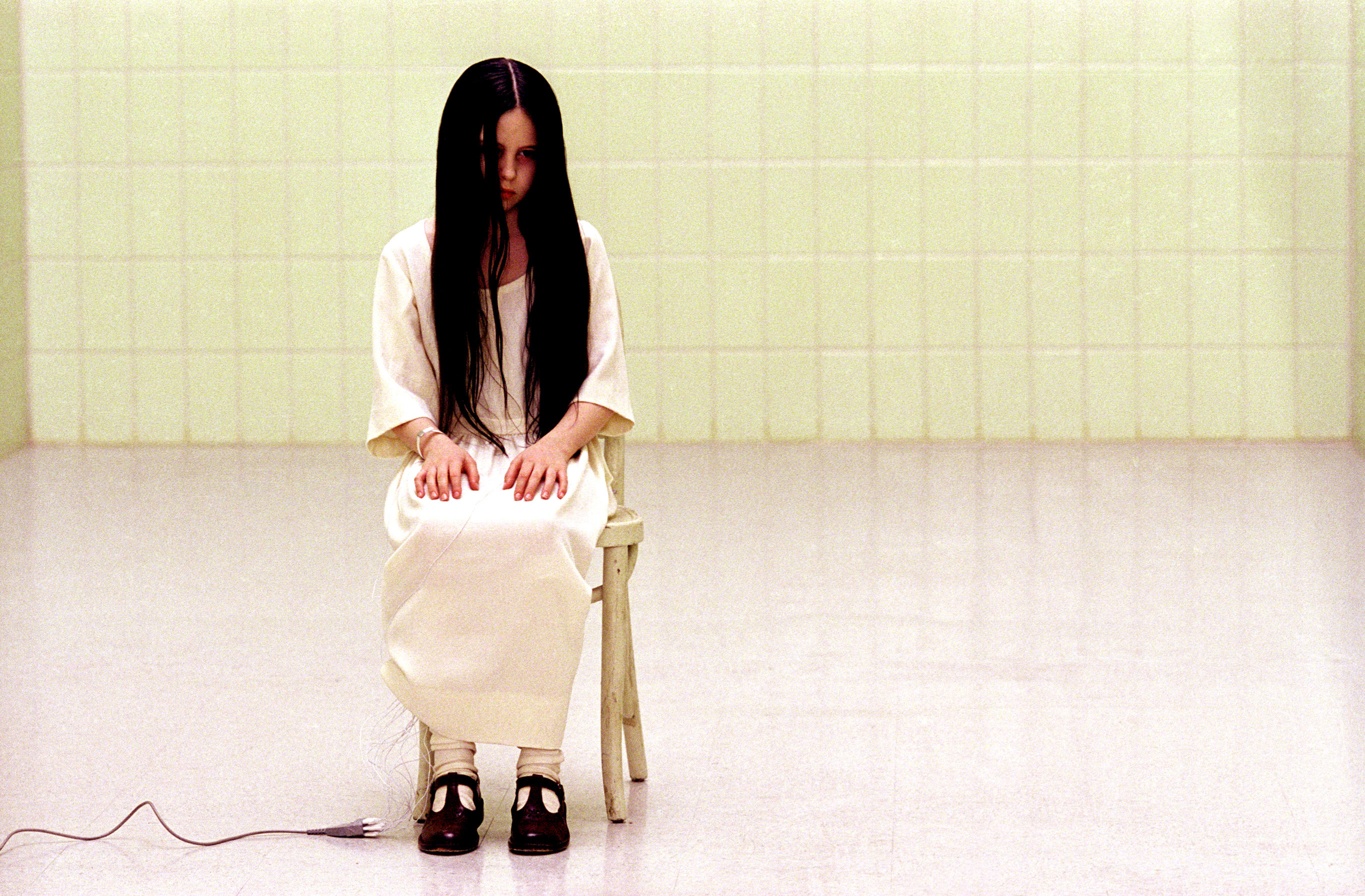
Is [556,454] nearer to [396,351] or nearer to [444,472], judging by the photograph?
[444,472]

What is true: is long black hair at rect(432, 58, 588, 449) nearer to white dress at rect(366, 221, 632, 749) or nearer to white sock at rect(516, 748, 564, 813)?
white dress at rect(366, 221, 632, 749)

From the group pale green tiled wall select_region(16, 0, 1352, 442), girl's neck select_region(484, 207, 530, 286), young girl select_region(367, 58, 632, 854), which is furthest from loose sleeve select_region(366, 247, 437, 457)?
pale green tiled wall select_region(16, 0, 1352, 442)

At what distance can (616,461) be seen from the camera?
2.62 metres

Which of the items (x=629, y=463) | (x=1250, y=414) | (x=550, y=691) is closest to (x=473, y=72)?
(x=550, y=691)

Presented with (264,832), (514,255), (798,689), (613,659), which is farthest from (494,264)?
(798,689)

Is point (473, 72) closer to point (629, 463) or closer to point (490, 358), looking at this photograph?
point (490, 358)

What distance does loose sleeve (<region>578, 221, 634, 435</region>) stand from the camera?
2514mm

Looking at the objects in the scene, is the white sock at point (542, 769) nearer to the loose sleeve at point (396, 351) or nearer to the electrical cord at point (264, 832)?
the electrical cord at point (264, 832)

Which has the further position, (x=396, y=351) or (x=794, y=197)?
(x=794, y=197)

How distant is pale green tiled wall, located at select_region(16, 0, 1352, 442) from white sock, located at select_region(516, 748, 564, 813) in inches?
125

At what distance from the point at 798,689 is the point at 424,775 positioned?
0.80 m

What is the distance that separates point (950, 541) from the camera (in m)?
4.25

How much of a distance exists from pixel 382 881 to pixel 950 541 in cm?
220

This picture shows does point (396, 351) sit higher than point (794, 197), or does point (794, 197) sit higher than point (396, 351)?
point (794, 197)
